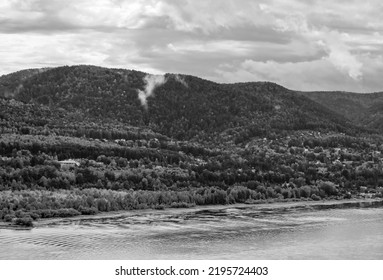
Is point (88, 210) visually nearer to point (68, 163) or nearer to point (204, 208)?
point (204, 208)

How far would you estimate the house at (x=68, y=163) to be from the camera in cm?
13905

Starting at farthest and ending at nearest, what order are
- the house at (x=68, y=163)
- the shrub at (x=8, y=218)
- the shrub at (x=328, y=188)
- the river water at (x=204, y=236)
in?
the shrub at (x=328, y=188) < the house at (x=68, y=163) < the shrub at (x=8, y=218) < the river water at (x=204, y=236)

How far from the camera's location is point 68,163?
142125 mm

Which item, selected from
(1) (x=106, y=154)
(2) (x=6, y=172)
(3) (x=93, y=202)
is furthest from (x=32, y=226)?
(1) (x=106, y=154)

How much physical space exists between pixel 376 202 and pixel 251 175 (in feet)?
84.5

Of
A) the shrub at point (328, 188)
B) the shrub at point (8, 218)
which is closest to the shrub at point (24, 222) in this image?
the shrub at point (8, 218)

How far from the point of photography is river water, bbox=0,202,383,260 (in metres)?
80.7

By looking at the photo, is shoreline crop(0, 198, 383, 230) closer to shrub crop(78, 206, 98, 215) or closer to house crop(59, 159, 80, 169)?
shrub crop(78, 206, 98, 215)

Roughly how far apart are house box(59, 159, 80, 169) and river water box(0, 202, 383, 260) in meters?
25.1

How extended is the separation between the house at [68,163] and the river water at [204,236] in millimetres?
25081

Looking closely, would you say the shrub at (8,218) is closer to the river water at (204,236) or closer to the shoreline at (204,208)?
the shoreline at (204,208)

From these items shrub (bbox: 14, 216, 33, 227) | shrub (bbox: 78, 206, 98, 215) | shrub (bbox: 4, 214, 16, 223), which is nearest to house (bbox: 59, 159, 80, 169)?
shrub (bbox: 78, 206, 98, 215)

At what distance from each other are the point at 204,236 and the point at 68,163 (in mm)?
53966
